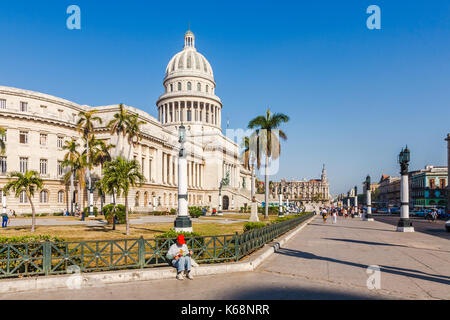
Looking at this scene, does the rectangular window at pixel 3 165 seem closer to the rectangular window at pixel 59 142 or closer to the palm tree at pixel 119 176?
the rectangular window at pixel 59 142

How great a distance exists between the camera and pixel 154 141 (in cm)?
6406

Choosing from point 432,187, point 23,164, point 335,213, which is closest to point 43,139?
point 23,164

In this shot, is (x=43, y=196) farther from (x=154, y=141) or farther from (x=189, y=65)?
(x=189, y=65)

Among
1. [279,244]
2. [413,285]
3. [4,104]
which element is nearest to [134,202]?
[4,104]

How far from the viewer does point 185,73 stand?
9856 centimetres

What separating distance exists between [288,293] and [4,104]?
53.6 m

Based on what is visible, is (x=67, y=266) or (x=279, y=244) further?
(x=279, y=244)

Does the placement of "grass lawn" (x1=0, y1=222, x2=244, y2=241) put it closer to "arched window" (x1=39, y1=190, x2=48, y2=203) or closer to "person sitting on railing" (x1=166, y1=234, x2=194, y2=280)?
"person sitting on railing" (x1=166, y1=234, x2=194, y2=280)

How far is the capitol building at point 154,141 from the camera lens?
47.1m

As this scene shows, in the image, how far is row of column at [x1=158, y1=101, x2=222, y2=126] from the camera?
98062mm

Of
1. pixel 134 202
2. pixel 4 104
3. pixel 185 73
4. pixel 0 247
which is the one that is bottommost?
pixel 134 202

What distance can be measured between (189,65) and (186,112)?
16.1 metres

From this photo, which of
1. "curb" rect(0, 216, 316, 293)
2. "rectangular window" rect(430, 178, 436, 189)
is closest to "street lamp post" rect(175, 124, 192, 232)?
"curb" rect(0, 216, 316, 293)
